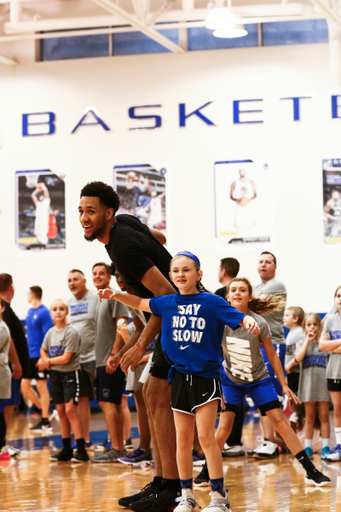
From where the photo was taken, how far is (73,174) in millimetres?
11391

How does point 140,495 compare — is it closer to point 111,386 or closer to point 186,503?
point 186,503

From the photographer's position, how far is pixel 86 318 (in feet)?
25.1

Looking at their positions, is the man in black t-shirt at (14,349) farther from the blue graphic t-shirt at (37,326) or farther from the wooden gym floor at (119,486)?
the blue graphic t-shirt at (37,326)

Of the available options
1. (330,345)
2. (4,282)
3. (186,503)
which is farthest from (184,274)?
(4,282)

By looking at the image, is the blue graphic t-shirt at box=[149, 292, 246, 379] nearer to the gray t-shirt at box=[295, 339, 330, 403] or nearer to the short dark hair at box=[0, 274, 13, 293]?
the gray t-shirt at box=[295, 339, 330, 403]

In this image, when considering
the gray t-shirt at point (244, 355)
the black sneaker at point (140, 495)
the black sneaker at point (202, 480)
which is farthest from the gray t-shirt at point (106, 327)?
the black sneaker at point (140, 495)

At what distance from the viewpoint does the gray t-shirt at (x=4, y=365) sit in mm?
6562

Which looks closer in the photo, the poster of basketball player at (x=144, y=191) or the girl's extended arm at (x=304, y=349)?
the girl's extended arm at (x=304, y=349)

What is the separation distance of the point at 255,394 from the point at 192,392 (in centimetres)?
139

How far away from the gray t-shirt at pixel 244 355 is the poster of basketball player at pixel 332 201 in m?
5.30

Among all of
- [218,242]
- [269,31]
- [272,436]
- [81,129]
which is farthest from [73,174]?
[272,436]

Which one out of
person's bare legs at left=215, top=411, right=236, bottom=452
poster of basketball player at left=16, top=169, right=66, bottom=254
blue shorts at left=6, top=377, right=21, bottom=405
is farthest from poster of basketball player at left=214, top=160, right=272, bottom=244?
person's bare legs at left=215, top=411, right=236, bottom=452

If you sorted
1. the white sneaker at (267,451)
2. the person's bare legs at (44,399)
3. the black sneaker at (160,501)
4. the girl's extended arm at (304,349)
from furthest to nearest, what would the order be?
the person's bare legs at (44,399) < the girl's extended arm at (304,349) < the white sneaker at (267,451) < the black sneaker at (160,501)

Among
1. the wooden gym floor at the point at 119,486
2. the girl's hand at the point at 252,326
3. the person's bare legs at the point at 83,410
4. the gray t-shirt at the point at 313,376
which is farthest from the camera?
the person's bare legs at the point at 83,410
